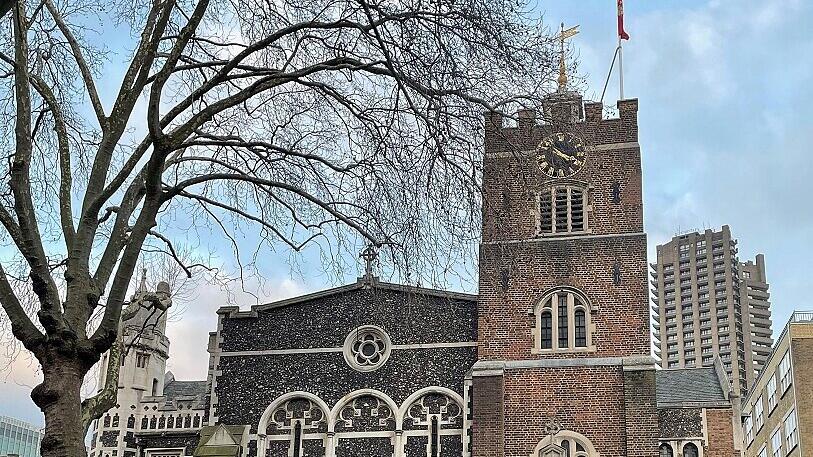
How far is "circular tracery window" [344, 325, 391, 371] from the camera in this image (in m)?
28.1

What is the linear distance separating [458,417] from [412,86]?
17524 mm

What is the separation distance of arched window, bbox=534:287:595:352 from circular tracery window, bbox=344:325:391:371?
4289 millimetres

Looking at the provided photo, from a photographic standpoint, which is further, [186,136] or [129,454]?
[129,454]

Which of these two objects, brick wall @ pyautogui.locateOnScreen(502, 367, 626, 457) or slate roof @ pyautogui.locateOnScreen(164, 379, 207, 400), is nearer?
brick wall @ pyautogui.locateOnScreen(502, 367, 626, 457)

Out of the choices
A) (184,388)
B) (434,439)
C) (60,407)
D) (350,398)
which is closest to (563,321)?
(434,439)

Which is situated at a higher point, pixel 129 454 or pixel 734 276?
pixel 734 276

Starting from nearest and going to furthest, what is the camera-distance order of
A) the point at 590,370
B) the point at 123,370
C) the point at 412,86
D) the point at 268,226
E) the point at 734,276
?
1. the point at 412,86
2. the point at 268,226
3. the point at 590,370
4. the point at 123,370
5. the point at 734,276

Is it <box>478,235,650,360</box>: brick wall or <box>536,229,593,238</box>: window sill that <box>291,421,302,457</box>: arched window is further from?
<box>536,229,593,238</box>: window sill

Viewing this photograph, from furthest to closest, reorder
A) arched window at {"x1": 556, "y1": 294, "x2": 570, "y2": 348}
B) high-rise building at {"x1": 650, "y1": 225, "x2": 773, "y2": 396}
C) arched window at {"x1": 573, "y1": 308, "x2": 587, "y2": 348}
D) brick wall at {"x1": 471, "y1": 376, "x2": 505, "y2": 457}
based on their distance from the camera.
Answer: high-rise building at {"x1": 650, "y1": 225, "x2": 773, "y2": 396} → arched window at {"x1": 556, "y1": 294, "x2": 570, "y2": 348} → arched window at {"x1": 573, "y1": 308, "x2": 587, "y2": 348} → brick wall at {"x1": 471, "y1": 376, "x2": 505, "y2": 457}

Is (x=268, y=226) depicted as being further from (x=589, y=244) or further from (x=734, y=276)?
(x=734, y=276)

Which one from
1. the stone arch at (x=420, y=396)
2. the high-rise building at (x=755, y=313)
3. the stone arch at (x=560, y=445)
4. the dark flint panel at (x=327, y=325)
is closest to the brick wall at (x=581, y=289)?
the dark flint panel at (x=327, y=325)

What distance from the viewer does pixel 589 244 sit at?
2727 centimetres

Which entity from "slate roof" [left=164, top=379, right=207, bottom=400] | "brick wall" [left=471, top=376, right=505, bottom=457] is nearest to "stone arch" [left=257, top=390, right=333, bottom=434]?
"brick wall" [left=471, top=376, right=505, bottom=457]

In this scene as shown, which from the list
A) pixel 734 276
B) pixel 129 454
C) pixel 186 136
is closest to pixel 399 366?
pixel 129 454
